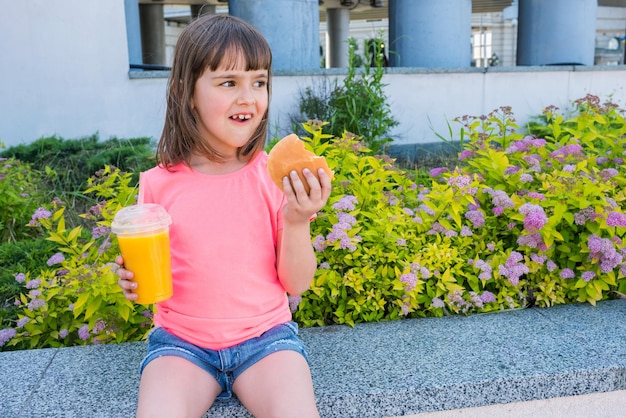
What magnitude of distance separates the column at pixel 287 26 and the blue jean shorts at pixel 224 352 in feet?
14.8

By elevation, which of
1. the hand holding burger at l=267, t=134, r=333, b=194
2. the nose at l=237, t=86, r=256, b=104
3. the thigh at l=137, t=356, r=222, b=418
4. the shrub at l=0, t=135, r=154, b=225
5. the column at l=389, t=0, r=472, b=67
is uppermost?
the column at l=389, t=0, r=472, b=67

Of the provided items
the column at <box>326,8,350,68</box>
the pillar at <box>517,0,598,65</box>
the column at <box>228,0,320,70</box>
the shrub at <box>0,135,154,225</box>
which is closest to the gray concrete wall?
the column at <box>228,0,320,70</box>

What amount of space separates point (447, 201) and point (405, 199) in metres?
0.40

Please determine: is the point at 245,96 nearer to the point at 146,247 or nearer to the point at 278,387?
the point at 146,247

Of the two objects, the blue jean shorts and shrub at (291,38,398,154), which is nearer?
the blue jean shorts

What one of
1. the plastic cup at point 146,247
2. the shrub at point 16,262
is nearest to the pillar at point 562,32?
the shrub at point 16,262

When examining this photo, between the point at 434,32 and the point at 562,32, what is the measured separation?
200cm

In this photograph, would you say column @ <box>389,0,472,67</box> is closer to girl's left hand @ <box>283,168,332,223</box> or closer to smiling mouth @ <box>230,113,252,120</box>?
smiling mouth @ <box>230,113,252,120</box>

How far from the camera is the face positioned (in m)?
1.67

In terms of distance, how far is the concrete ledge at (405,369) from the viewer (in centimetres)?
182

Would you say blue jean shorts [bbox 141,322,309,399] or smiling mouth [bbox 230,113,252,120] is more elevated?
smiling mouth [bbox 230,113,252,120]

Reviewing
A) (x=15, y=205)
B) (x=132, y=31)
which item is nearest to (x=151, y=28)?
(x=132, y=31)

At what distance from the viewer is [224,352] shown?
1687 millimetres

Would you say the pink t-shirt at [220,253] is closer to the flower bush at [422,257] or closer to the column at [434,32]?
the flower bush at [422,257]
